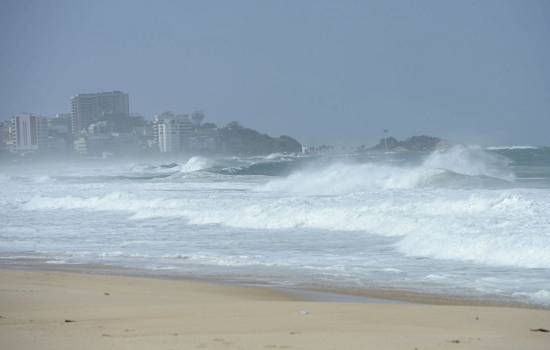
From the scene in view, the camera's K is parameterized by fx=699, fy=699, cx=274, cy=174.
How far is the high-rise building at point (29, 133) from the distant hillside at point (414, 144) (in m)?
83.3

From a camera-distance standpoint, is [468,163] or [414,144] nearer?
[468,163]

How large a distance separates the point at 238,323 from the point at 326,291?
8.14 ft

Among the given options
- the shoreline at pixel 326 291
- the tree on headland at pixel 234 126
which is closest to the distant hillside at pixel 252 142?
the tree on headland at pixel 234 126

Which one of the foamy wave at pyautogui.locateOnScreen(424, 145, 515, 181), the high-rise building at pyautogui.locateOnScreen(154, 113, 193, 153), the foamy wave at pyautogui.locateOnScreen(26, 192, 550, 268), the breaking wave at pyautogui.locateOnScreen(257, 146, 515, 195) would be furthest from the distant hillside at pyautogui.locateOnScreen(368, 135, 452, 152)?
the foamy wave at pyautogui.locateOnScreen(26, 192, 550, 268)

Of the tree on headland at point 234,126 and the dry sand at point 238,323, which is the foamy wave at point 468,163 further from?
the tree on headland at point 234,126

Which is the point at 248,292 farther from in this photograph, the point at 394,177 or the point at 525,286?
the point at 394,177

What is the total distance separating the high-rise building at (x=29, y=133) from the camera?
169 metres

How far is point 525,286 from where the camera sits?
831 centimetres

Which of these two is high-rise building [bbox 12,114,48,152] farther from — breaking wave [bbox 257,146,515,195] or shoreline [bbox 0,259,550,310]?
shoreline [bbox 0,259,550,310]

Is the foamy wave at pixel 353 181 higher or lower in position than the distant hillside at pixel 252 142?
lower

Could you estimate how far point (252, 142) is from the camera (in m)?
150

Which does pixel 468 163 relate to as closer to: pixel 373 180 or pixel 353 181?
pixel 373 180

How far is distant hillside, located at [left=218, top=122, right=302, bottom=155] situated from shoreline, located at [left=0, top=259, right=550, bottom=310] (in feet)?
439

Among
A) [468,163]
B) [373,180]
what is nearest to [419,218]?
[373,180]
